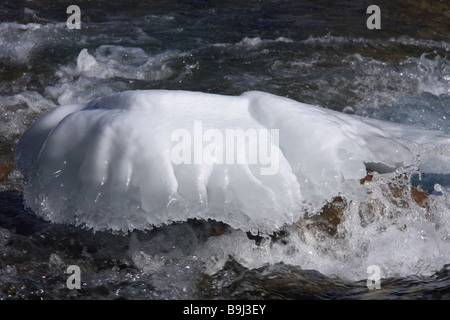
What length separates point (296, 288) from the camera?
243cm

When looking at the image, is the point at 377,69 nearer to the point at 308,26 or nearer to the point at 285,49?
the point at 285,49

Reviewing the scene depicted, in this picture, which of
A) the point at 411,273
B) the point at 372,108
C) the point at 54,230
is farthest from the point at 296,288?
the point at 372,108

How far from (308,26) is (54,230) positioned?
437cm

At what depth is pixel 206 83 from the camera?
16.2ft

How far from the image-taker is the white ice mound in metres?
2.25

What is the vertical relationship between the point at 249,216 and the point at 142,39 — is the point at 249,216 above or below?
below

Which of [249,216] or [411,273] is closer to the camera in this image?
[249,216]

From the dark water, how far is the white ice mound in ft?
1.01

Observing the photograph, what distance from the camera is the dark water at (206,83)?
97.0 inches

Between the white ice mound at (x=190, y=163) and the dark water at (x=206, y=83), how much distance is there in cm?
31

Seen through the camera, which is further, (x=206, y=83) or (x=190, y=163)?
(x=206, y=83)

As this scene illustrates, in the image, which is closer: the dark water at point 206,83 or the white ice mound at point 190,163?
the white ice mound at point 190,163

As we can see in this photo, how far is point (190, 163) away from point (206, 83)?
2.77 meters

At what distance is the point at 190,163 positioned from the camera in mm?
2240
